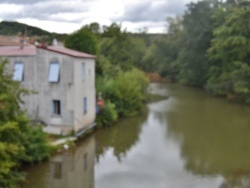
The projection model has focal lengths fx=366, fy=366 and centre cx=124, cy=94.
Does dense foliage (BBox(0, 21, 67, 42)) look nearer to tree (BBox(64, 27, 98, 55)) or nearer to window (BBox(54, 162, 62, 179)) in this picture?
tree (BBox(64, 27, 98, 55))

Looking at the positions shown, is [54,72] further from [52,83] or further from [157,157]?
Answer: [157,157]

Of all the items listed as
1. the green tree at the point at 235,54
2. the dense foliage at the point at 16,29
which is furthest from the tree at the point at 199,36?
the dense foliage at the point at 16,29

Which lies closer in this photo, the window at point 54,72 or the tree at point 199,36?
the window at point 54,72

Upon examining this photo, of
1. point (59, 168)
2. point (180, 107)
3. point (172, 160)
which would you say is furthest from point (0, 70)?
point (180, 107)

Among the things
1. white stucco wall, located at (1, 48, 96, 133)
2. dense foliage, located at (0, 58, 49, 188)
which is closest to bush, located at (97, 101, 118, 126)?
white stucco wall, located at (1, 48, 96, 133)

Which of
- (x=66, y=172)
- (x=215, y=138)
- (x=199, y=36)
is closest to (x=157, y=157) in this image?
(x=66, y=172)

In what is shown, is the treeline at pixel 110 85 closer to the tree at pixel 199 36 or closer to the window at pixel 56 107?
the window at pixel 56 107

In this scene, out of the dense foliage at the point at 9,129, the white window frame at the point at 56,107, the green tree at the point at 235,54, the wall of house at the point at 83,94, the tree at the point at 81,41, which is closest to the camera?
the dense foliage at the point at 9,129

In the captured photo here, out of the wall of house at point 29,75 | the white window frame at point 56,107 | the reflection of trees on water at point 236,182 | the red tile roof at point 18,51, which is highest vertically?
the red tile roof at point 18,51

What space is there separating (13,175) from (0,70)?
3.53 meters

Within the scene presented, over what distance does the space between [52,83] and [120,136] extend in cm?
550

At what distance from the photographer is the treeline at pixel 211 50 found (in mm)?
40531

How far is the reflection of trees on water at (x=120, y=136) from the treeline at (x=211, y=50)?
17.1 metres

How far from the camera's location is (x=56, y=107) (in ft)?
68.0
